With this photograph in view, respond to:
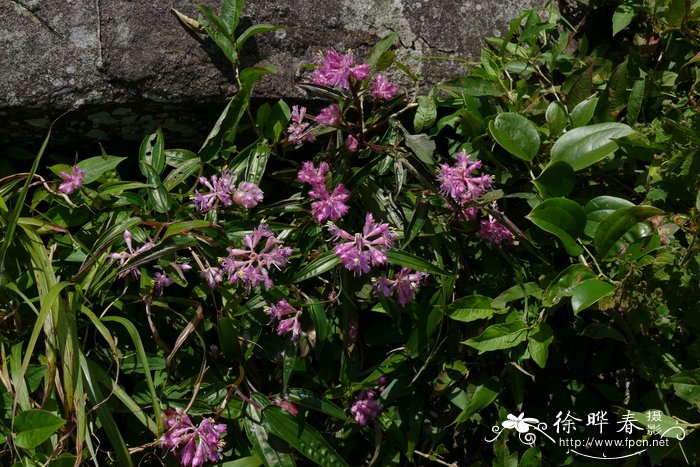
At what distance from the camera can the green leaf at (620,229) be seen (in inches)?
65.2

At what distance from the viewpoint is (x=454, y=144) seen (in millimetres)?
2029

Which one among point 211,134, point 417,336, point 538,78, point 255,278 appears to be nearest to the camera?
point 255,278

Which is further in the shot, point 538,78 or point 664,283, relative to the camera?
point 538,78

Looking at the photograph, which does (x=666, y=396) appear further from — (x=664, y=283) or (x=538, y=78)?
(x=538, y=78)

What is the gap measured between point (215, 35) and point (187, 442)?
0.96 m

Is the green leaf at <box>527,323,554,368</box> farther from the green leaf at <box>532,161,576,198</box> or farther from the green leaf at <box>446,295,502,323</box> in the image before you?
the green leaf at <box>532,161,576,198</box>

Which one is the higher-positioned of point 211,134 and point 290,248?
point 211,134

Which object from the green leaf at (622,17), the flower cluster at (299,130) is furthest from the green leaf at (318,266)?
the green leaf at (622,17)

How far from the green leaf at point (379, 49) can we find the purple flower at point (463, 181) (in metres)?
0.36

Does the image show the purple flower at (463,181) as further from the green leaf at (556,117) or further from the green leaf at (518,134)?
the green leaf at (556,117)

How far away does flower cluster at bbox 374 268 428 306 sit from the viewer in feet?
5.62

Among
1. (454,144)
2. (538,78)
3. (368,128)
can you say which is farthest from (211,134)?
(538,78)

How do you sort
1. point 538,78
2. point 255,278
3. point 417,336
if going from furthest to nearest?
point 538,78 → point 417,336 → point 255,278

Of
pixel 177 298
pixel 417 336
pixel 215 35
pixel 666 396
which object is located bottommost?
pixel 666 396
